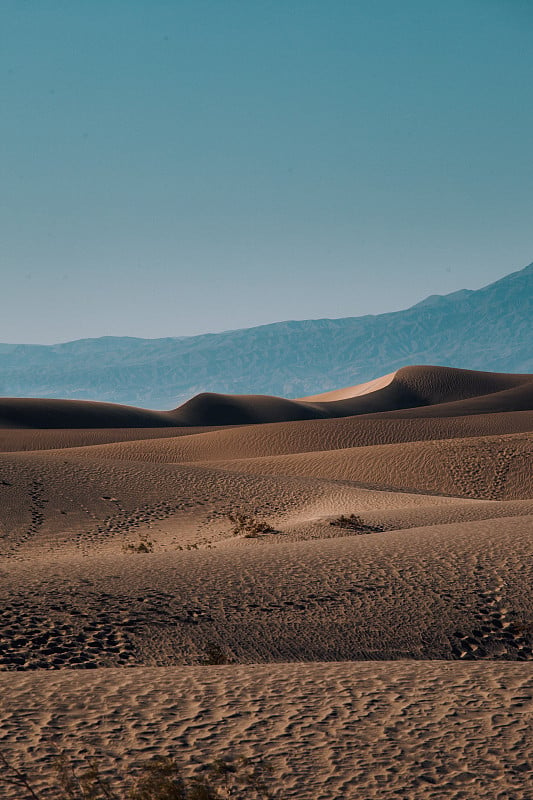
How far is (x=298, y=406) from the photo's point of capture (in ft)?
309

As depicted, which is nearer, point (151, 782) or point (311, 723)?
point (151, 782)

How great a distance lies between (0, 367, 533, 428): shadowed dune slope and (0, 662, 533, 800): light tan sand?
67294 mm

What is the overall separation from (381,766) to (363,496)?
20.2 metres

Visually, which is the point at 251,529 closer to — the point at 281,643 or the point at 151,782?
the point at 281,643

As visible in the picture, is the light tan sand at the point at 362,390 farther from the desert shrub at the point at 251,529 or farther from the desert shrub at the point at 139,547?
the desert shrub at the point at 139,547

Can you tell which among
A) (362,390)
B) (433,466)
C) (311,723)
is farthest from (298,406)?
(311,723)

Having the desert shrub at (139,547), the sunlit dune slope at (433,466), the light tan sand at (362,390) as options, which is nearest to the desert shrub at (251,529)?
the desert shrub at (139,547)

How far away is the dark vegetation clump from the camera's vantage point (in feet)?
56.3

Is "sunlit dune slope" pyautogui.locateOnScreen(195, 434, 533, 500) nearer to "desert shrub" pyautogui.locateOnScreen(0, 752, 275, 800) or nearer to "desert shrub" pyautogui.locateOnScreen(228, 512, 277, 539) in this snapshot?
"desert shrub" pyautogui.locateOnScreen(228, 512, 277, 539)

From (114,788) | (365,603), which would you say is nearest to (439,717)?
(114,788)

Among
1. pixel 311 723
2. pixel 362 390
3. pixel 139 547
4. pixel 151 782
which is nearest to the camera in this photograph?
pixel 151 782

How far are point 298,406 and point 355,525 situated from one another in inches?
3018

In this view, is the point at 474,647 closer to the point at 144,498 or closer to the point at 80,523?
the point at 80,523

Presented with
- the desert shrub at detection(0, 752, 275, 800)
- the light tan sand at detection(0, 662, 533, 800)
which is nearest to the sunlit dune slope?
the light tan sand at detection(0, 662, 533, 800)
